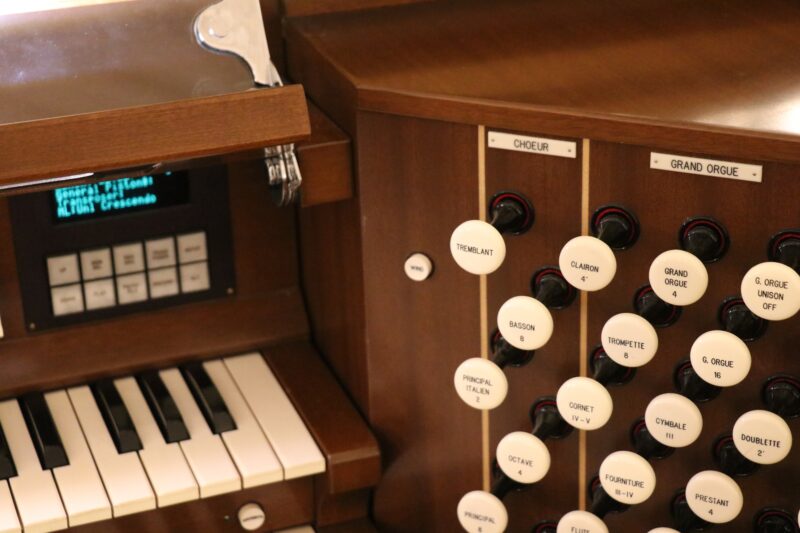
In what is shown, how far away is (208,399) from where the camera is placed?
5.84ft

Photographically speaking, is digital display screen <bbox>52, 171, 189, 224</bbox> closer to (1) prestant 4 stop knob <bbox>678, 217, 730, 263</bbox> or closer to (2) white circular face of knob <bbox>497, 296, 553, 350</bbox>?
(2) white circular face of knob <bbox>497, 296, 553, 350</bbox>

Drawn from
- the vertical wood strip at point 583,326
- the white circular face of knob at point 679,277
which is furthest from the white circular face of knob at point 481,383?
the white circular face of knob at point 679,277

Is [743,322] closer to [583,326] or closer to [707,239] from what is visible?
[707,239]

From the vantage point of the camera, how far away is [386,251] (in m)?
1.61

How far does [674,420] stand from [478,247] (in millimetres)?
316

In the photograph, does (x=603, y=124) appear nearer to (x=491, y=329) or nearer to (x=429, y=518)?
(x=491, y=329)

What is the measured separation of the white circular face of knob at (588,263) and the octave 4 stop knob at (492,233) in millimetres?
87

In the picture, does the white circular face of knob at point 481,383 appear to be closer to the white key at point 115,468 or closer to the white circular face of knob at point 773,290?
the white circular face of knob at point 773,290

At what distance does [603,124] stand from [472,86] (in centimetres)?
21

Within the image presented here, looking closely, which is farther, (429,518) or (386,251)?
(429,518)

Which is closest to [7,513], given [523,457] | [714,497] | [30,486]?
[30,486]

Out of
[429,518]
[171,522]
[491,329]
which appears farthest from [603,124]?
[171,522]

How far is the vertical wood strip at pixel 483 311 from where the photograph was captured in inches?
57.9

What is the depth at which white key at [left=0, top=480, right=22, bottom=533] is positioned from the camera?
153 centimetres
